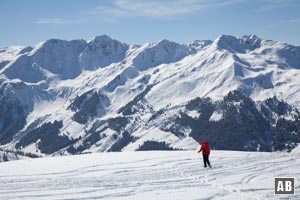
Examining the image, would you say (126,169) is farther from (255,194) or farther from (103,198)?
(255,194)

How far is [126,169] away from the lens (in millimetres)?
29703

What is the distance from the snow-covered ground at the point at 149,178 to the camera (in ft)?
70.2

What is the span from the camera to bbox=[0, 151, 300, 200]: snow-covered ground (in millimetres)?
21391

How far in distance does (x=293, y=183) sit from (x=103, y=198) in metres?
11.4

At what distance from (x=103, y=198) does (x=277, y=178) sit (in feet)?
38.2

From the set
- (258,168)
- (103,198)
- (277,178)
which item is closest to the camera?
(103,198)

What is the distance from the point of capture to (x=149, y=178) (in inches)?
1016

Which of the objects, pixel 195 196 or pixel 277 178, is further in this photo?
pixel 277 178

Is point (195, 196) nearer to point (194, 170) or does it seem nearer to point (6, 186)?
point (194, 170)

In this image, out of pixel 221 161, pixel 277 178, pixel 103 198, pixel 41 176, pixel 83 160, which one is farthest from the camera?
pixel 83 160

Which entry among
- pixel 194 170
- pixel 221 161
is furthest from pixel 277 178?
pixel 221 161

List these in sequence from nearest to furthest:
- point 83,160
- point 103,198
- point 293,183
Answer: point 103,198 < point 293,183 < point 83,160

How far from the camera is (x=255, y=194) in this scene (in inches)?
827

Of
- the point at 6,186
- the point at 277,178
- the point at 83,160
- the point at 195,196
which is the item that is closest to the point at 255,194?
the point at 195,196
